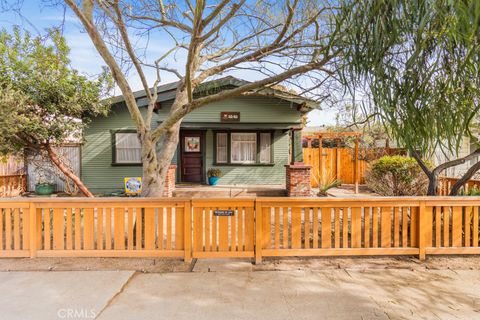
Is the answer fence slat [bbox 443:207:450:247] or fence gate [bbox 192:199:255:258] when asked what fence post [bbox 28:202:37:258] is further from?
fence slat [bbox 443:207:450:247]

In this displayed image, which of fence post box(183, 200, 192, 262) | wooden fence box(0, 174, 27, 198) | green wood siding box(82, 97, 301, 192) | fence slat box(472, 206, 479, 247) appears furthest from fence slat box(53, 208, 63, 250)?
wooden fence box(0, 174, 27, 198)

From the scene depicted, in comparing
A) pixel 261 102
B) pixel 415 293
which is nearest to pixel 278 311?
pixel 415 293

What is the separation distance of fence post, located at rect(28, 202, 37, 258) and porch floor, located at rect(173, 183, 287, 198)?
502cm

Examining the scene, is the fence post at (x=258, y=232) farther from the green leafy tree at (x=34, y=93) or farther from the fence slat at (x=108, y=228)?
the green leafy tree at (x=34, y=93)

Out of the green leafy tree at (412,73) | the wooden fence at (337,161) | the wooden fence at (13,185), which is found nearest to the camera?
the green leafy tree at (412,73)

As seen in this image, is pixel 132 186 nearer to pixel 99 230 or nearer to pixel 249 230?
pixel 99 230

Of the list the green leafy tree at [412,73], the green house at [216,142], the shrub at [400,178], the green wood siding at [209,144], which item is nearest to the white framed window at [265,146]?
the green house at [216,142]

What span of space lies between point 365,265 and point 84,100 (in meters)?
7.57

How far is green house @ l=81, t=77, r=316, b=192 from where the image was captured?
9547mm

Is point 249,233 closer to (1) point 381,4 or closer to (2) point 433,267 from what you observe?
(2) point 433,267

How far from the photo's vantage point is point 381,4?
174 cm

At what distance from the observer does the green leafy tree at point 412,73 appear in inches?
69.3

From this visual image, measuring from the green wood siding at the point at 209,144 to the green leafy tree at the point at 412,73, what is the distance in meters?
7.64

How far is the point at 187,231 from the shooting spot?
3.68m
